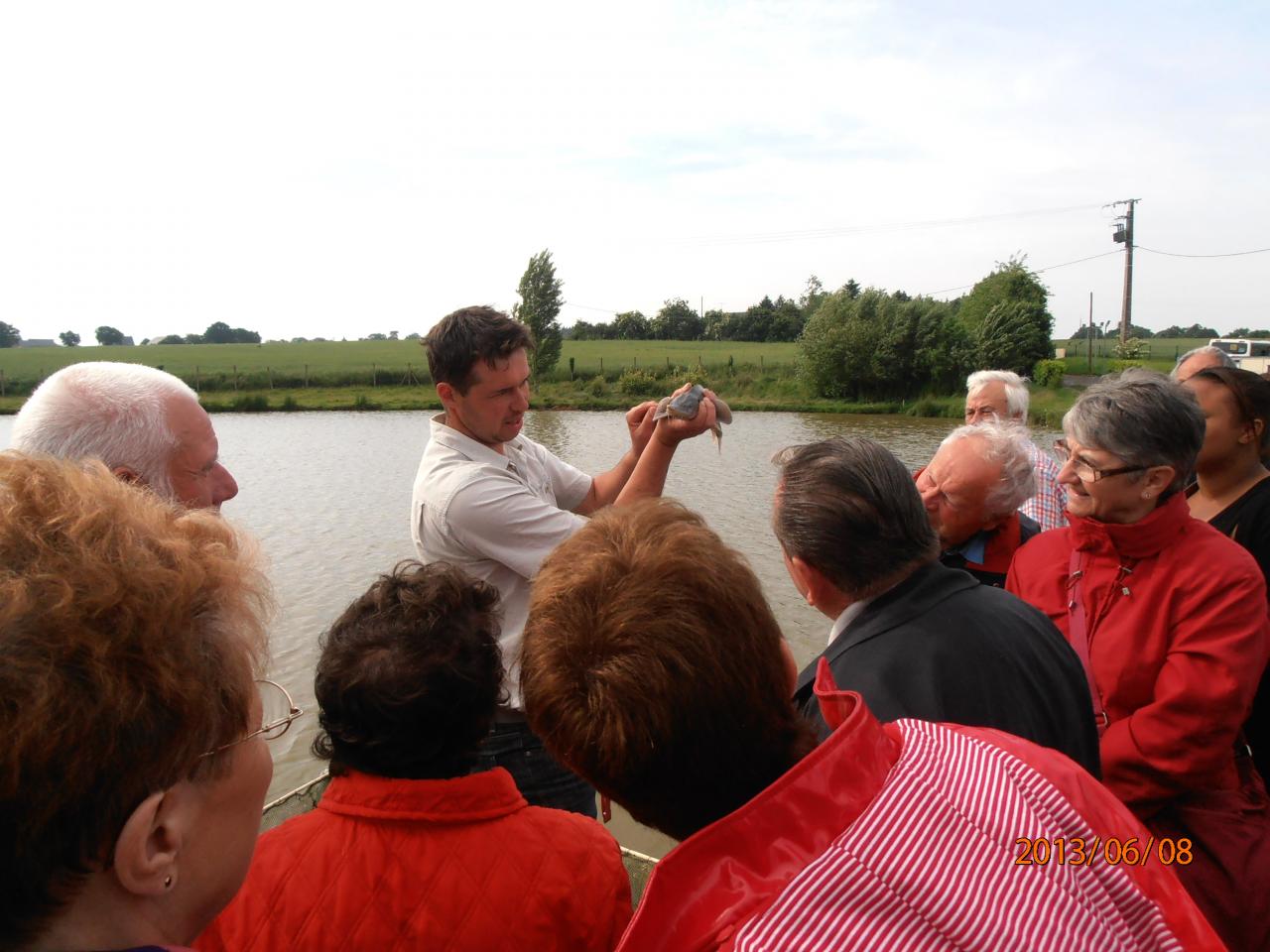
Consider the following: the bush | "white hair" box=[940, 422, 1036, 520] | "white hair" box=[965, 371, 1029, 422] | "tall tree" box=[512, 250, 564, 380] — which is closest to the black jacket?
"white hair" box=[940, 422, 1036, 520]

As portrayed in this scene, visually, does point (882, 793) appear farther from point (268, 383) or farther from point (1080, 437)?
point (268, 383)

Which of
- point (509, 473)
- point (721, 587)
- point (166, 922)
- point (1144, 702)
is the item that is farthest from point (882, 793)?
point (509, 473)

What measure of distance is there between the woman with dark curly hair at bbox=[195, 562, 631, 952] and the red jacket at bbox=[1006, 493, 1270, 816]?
1424 mm

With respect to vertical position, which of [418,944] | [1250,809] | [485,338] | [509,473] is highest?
[485,338]

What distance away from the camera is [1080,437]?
2.38 metres

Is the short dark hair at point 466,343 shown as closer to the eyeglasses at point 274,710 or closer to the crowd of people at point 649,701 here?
the crowd of people at point 649,701

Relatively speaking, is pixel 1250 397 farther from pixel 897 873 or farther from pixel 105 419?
pixel 105 419

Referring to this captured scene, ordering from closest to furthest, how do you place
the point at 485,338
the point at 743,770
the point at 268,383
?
the point at 743,770 < the point at 485,338 < the point at 268,383

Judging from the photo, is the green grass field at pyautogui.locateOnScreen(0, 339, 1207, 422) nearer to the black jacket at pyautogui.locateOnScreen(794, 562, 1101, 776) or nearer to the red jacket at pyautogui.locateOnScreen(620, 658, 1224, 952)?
the black jacket at pyautogui.locateOnScreen(794, 562, 1101, 776)

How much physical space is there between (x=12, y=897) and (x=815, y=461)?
154cm

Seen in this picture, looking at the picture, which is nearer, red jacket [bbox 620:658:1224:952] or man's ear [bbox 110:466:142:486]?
red jacket [bbox 620:658:1224:952]

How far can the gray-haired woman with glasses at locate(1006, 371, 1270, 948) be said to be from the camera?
1.99 m

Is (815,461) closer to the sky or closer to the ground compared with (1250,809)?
closer to the sky

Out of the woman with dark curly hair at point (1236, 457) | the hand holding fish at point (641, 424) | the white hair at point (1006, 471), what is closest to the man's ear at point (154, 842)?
the hand holding fish at point (641, 424)
